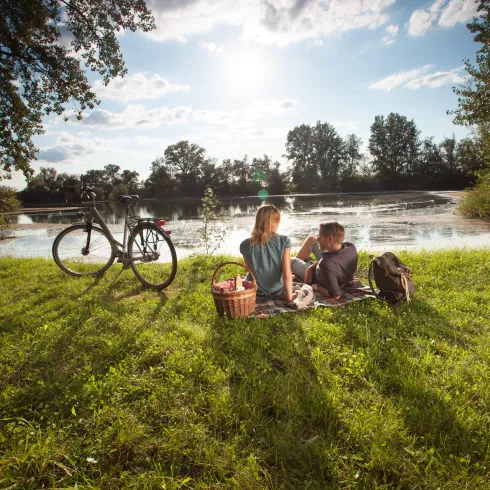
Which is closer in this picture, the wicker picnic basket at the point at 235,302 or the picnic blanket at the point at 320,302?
the wicker picnic basket at the point at 235,302

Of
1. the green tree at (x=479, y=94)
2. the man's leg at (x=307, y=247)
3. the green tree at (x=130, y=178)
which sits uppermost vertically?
the green tree at (x=130, y=178)

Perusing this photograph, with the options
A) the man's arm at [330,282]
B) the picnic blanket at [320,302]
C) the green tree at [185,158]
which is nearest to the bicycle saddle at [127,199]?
the picnic blanket at [320,302]

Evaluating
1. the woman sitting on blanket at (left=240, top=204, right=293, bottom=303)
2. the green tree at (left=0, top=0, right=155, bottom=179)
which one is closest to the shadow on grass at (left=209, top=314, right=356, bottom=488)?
the woman sitting on blanket at (left=240, top=204, right=293, bottom=303)

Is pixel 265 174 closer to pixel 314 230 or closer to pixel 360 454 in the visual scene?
pixel 314 230

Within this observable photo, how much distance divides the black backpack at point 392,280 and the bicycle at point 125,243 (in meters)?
2.84

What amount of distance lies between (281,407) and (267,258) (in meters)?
2.01

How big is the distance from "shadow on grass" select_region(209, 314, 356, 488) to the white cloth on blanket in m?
0.51

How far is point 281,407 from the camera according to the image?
2.10m

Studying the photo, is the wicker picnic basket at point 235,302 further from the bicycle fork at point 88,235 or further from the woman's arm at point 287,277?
the bicycle fork at point 88,235

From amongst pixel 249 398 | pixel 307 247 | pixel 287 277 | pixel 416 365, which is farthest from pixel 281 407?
pixel 307 247

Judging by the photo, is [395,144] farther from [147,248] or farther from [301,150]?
[147,248]

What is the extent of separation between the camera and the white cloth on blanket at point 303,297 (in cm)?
367

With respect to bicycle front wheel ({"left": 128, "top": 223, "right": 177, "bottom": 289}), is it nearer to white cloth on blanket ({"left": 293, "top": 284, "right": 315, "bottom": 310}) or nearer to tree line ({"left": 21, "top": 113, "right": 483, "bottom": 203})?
white cloth on blanket ({"left": 293, "top": 284, "right": 315, "bottom": 310})

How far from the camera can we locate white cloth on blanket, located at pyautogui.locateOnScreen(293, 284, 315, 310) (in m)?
3.67
